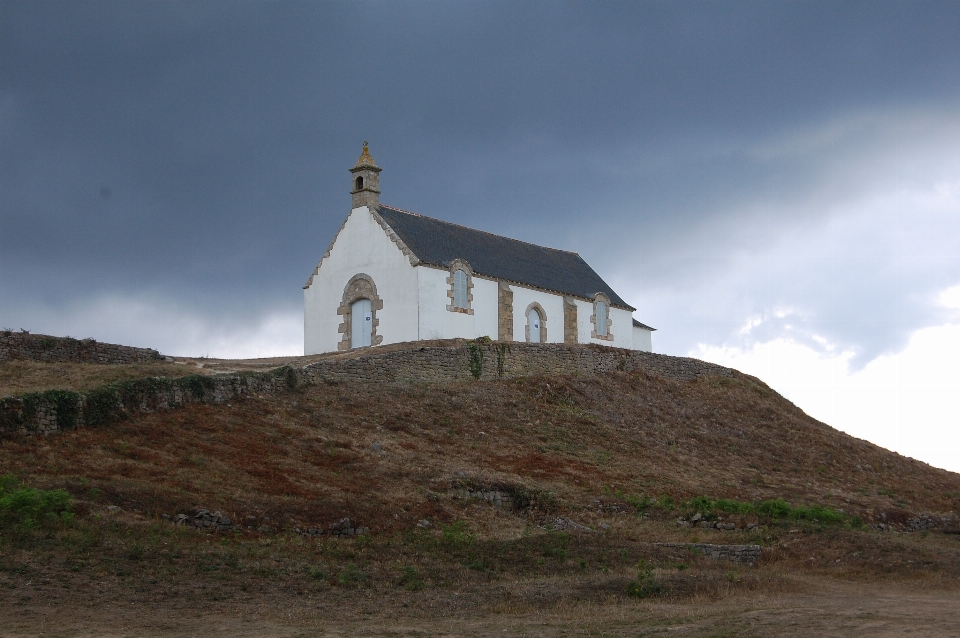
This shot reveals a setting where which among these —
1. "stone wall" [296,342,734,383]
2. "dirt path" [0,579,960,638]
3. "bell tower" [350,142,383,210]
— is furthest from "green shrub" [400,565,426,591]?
"bell tower" [350,142,383,210]

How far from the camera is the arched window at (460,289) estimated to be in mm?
38094

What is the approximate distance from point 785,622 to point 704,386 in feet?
89.2

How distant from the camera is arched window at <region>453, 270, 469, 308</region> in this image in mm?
38094

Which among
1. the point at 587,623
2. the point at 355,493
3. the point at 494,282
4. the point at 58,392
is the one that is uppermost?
the point at 494,282

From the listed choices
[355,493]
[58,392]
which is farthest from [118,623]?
[58,392]

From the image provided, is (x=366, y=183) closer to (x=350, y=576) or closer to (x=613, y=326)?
(x=613, y=326)

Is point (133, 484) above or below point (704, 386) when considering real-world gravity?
below

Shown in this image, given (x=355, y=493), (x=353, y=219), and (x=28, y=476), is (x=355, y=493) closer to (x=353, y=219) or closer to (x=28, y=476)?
(x=28, y=476)

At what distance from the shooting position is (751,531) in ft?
73.3

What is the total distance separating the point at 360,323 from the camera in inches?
1529

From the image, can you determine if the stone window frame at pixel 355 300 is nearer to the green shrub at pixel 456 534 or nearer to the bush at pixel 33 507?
the green shrub at pixel 456 534

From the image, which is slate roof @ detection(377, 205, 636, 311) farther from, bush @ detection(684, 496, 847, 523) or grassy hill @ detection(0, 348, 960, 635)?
bush @ detection(684, 496, 847, 523)

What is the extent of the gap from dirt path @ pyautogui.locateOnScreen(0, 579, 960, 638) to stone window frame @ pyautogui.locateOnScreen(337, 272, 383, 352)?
2361 cm

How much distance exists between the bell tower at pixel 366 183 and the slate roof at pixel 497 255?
0.51 metres
